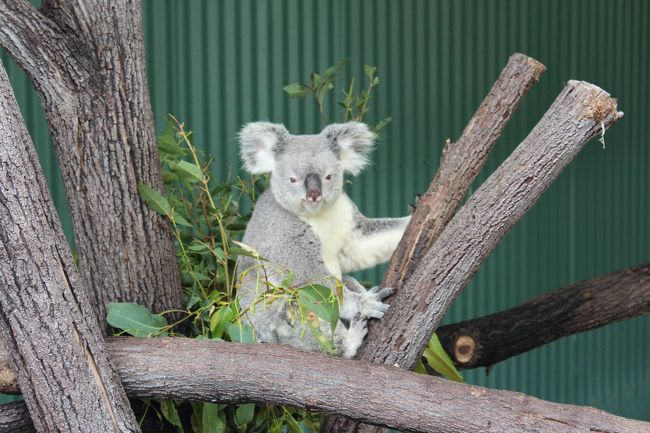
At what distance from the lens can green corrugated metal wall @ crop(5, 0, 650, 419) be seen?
3.71m

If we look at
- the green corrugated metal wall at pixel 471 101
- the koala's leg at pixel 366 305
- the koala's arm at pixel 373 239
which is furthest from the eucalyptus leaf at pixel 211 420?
the green corrugated metal wall at pixel 471 101

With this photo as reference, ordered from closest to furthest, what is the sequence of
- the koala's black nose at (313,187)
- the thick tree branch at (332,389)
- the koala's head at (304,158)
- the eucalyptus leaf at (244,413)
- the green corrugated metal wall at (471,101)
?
the thick tree branch at (332,389), the eucalyptus leaf at (244,413), the koala's black nose at (313,187), the koala's head at (304,158), the green corrugated metal wall at (471,101)

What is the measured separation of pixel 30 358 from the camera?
1.86 metres

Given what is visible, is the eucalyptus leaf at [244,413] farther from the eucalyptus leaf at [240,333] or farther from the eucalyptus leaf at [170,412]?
the eucalyptus leaf at [240,333]

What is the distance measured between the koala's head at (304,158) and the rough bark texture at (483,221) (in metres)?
0.57

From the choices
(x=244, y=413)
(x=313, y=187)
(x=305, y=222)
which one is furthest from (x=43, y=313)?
(x=305, y=222)

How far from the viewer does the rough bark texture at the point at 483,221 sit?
1.98m

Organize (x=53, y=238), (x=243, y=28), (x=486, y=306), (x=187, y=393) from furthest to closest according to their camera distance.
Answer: (x=486, y=306) < (x=243, y=28) < (x=187, y=393) < (x=53, y=238)

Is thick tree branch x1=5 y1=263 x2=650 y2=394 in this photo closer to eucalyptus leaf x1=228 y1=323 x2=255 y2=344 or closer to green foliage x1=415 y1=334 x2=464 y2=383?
green foliage x1=415 y1=334 x2=464 y2=383

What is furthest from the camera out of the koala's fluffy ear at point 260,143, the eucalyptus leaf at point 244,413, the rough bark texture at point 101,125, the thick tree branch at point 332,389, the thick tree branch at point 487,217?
the koala's fluffy ear at point 260,143

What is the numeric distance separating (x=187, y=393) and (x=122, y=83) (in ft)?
2.68

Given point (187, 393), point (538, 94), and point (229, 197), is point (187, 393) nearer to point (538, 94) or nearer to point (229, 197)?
point (229, 197)

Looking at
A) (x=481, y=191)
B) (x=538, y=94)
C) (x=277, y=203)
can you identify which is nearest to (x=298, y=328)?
(x=277, y=203)

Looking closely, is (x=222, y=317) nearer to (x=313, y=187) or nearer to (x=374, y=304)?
(x=374, y=304)
